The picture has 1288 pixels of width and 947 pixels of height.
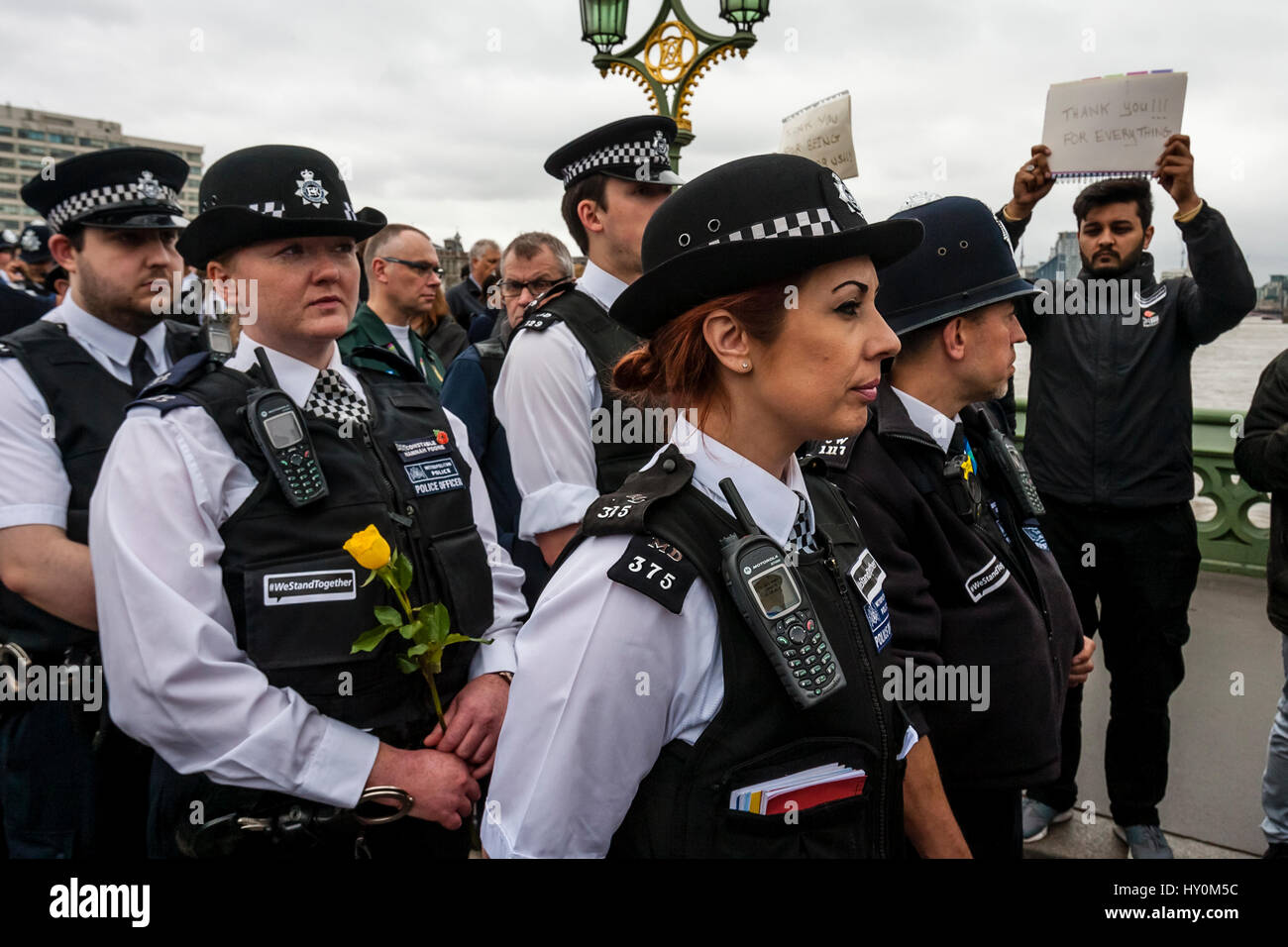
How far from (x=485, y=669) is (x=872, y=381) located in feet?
4.01

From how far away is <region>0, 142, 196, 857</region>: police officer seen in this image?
2.29 meters

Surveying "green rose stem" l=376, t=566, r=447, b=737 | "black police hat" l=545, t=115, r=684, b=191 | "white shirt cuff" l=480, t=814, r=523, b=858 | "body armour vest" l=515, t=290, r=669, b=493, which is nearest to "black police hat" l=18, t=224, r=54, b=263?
"black police hat" l=545, t=115, r=684, b=191

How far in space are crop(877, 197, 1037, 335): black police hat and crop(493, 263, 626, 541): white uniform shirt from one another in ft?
3.00

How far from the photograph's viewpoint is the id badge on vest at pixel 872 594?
1626mm

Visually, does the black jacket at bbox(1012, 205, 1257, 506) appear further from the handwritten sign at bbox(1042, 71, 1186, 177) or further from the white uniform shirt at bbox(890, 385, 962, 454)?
the white uniform shirt at bbox(890, 385, 962, 454)

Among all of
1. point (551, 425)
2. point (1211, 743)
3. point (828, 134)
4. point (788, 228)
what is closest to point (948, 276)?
point (788, 228)

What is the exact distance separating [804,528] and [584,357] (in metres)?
1.41

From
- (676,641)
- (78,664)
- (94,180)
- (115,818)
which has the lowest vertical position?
(115,818)

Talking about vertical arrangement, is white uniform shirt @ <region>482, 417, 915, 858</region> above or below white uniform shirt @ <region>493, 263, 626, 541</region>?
below

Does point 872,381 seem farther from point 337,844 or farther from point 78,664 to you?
point 78,664

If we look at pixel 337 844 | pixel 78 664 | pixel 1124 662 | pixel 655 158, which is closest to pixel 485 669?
pixel 337 844

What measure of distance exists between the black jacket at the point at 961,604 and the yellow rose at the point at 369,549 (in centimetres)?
102

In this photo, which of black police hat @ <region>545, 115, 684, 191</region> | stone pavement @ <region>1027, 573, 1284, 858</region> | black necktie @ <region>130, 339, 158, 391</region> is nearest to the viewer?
black necktie @ <region>130, 339, 158, 391</region>

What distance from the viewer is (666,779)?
1412 mm
